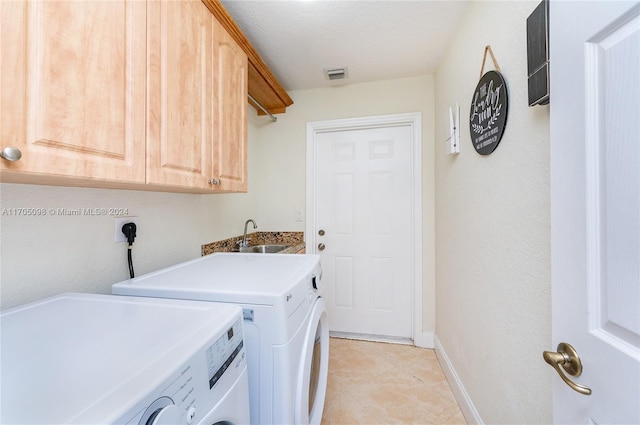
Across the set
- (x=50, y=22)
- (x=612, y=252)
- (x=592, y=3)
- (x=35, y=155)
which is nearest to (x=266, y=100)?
(x=50, y=22)

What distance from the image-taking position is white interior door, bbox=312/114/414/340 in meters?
2.41

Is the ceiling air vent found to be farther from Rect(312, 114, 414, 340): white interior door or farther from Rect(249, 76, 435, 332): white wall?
Rect(312, 114, 414, 340): white interior door

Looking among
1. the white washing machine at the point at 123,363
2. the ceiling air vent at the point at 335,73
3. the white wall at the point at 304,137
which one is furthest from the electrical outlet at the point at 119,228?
the ceiling air vent at the point at 335,73

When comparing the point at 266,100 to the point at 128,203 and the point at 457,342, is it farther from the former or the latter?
the point at 457,342

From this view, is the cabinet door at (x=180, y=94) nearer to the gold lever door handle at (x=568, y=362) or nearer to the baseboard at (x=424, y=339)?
the gold lever door handle at (x=568, y=362)

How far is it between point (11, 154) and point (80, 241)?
611 millimetres

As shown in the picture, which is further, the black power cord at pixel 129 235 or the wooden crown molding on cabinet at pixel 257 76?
the wooden crown molding on cabinet at pixel 257 76

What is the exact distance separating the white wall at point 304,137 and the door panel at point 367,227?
0.15 metres

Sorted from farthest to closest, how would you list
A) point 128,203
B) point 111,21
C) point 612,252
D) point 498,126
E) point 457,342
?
point 457,342, point 128,203, point 498,126, point 111,21, point 612,252

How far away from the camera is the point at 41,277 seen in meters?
0.92

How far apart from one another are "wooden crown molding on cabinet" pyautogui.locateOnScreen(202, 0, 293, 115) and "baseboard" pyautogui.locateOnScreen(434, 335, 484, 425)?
245cm

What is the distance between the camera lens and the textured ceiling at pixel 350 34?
59.3 inches

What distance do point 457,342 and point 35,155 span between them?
2.16m

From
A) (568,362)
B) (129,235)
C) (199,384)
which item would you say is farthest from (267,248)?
(568,362)
